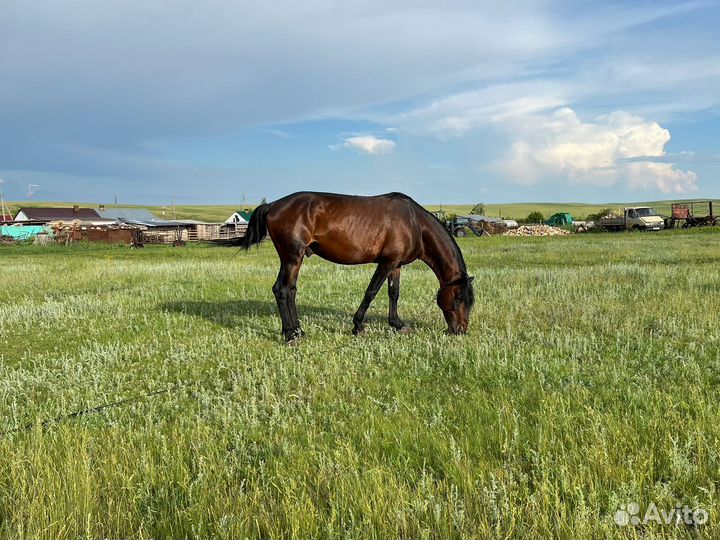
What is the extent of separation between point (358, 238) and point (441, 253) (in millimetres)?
1512

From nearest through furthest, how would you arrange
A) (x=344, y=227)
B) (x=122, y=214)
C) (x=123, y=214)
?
(x=344, y=227), (x=122, y=214), (x=123, y=214)

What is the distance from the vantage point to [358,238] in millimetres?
8445

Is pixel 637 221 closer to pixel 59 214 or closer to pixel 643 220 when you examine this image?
pixel 643 220

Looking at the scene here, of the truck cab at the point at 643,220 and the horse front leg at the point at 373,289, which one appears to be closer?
the horse front leg at the point at 373,289

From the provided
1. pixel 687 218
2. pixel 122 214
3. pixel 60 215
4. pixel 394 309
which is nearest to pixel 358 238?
pixel 394 309

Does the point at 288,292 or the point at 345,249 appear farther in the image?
the point at 345,249

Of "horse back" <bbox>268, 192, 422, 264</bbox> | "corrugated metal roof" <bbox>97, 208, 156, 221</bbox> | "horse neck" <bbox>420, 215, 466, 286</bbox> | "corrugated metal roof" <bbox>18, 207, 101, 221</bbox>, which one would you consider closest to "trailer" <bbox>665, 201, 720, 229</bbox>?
"horse neck" <bbox>420, 215, 466, 286</bbox>

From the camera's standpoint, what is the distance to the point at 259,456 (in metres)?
3.83

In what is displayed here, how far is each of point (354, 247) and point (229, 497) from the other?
18.7ft

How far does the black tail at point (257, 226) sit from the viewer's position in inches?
354

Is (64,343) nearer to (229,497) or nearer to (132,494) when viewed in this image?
(132,494)

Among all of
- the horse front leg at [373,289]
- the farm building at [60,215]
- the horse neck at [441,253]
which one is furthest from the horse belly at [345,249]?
the farm building at [60,215]

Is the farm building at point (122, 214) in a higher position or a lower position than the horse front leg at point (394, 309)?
higher

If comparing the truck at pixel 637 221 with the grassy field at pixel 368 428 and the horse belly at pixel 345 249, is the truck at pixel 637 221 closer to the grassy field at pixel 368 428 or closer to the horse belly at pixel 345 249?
the grassy field at pixel 368 428
